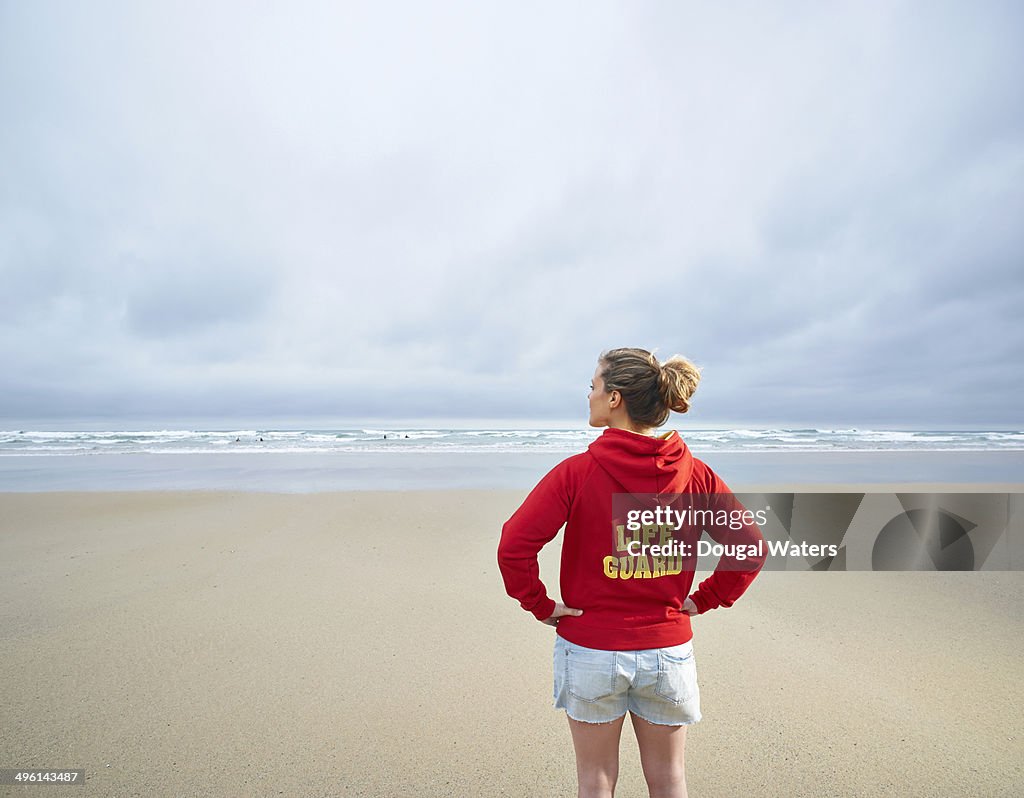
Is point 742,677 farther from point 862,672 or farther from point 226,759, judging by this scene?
point 226,759

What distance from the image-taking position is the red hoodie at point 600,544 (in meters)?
1.76

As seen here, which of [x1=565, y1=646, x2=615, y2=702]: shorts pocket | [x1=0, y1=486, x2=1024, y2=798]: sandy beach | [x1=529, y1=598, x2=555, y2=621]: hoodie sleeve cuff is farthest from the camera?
[x1=0, y1=486, x2=1024, y2=798]: sandy beach

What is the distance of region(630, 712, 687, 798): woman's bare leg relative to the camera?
1.79m

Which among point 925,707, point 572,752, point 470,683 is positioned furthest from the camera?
point 470,683

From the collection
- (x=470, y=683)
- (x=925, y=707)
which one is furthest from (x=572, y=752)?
(x=925, y=707)

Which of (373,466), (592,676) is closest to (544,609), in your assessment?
(592,676)

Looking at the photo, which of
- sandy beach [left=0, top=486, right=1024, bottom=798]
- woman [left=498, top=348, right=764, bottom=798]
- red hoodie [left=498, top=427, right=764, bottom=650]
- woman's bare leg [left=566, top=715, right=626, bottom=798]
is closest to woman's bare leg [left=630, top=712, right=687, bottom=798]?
woman [left=498, top=348, right=764, bottom=798]

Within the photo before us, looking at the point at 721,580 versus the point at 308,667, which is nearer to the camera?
the point at 721,580

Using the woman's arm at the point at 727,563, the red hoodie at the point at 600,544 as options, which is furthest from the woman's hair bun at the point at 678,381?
the woman's arm at the point at 727,563

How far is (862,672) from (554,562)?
10.5 ft

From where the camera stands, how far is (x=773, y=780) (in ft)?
8.25

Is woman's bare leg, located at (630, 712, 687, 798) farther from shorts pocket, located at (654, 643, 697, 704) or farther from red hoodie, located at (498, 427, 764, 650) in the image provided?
red hoodie, located at (498, 427, 764, 650)

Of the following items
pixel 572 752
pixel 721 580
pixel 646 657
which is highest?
pixel 721 580

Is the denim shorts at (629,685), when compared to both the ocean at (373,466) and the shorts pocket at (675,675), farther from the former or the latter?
the ocean at (373,466)
